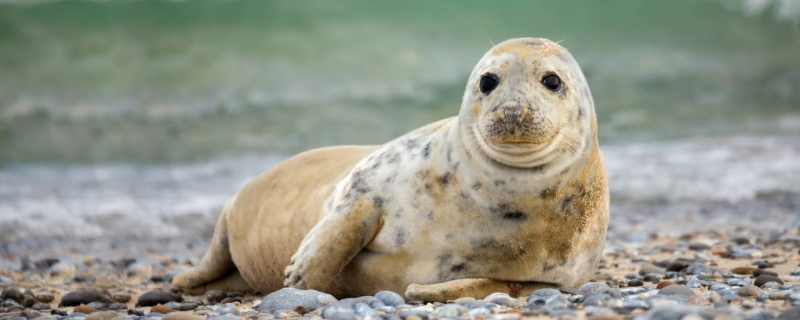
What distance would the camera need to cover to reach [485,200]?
124 inches

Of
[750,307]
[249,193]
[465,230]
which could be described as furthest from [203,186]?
[750,307]

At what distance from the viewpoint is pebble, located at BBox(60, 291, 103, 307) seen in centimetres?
420

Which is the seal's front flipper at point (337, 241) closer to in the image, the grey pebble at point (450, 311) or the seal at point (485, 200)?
the seal at point (485, 200)

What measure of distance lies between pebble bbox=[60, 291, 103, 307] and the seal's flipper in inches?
25.8

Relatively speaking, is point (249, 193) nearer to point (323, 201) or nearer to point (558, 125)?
point (323, 201)

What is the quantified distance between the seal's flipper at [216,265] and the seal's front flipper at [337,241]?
1.38 meters

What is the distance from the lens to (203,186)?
12.5 meters

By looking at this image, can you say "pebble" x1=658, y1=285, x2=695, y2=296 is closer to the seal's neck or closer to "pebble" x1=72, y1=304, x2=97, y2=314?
the seal's neck

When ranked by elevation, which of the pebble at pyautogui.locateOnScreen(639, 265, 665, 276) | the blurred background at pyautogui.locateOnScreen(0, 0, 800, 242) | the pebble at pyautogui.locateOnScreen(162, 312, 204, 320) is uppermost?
the blurred background at pyautogui.locateOnScreen(0, 0, 800, 242)

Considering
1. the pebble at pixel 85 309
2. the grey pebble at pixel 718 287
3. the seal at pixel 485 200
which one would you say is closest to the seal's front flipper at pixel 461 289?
the seal at pixel 485 200

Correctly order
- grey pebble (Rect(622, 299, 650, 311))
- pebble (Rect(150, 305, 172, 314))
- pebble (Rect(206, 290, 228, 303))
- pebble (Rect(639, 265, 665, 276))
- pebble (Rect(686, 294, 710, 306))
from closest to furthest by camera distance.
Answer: grey pebble (Rect(622, 299, 650, 311))
pebble (Rect(686, 294, 710, 306))
pebble (Rect(150, 305, 172, 314))
pebble (Rect(639, 265, 665, 276))
pebble (Rect(206, 290, 228, 303))

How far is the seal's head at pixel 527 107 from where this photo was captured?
2.90 metres

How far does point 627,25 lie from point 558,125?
21.4m

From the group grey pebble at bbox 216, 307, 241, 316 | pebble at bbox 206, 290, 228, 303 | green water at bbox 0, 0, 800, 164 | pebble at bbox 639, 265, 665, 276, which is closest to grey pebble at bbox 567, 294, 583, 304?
grey pebble at bbox 216, 307, 241, 316
